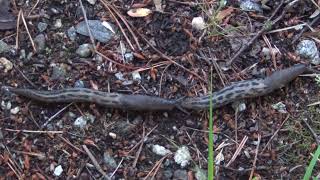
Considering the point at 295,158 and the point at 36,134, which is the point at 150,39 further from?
the point at 295,158

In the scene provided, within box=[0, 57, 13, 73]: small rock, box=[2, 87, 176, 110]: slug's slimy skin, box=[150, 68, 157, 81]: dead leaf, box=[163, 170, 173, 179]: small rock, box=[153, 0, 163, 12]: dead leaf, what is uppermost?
box=[153, 0, 163, 12]: dead leaf

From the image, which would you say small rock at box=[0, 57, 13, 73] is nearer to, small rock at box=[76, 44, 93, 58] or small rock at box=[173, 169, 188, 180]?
small rock at box=[76, 44, 93, 58]

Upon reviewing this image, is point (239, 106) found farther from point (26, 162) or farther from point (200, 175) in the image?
point (26, 162)

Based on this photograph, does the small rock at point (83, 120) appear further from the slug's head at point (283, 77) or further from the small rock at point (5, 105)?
the slug's head at point (283, 77)

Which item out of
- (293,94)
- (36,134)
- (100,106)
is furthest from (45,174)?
(293,94)

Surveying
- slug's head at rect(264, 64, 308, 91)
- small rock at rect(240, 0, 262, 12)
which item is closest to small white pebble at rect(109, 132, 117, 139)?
slug's head at rect(264, 64, 308, 91)

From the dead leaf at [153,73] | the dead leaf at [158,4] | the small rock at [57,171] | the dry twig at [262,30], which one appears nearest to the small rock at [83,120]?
the small rock at [57,171]
